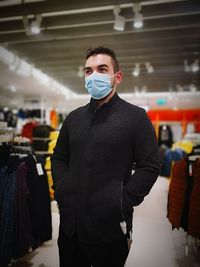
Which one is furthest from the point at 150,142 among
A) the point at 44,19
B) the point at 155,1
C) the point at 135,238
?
the point at 44,19

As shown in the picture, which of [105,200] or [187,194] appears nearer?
[105,200]

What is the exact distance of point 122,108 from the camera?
164 cm

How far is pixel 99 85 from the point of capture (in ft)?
5.45

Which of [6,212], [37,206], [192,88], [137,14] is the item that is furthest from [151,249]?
[192,88]

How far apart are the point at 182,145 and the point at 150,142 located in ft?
18.4

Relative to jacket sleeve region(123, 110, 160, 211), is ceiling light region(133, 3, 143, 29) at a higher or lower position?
higher

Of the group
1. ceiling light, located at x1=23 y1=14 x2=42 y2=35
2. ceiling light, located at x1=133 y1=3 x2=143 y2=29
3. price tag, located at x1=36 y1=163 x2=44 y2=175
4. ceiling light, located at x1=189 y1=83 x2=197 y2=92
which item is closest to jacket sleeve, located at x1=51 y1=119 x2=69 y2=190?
price tag, located at x1=36 y1=163 x2=44 y2=175

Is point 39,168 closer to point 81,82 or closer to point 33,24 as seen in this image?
point 33,24

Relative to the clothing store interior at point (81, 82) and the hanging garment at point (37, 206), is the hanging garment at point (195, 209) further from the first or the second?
the hanging garment at point (37, 206)

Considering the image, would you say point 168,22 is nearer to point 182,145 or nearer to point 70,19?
point 70,19

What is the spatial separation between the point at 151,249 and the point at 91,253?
1.82 meters

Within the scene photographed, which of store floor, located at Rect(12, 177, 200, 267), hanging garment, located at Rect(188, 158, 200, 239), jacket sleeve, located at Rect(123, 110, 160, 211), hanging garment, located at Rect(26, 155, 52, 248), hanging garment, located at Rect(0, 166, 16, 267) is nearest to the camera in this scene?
jacket sleeve, located at Rect(123, 110, 160, 211)

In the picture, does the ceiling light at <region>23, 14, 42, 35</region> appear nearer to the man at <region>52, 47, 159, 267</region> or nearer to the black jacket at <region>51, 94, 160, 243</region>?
the man at <region>52, 47, 159, 267</region>

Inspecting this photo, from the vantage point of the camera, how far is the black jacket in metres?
1.46
